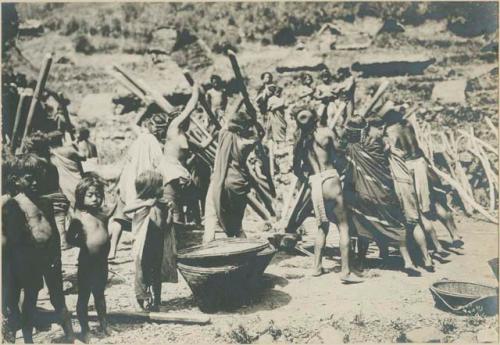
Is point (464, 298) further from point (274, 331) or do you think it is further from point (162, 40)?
point (162, 40)

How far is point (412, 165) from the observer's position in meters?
6.52

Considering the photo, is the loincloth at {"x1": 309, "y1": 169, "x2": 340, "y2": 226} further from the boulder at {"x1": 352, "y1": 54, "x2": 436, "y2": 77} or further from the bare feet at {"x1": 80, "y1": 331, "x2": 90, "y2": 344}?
the bare feet at {"x1": 80, "y1": 331, "x2": 90, "y2": 344}

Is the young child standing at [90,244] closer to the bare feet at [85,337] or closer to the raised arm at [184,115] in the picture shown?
the bare feet at [85,337]

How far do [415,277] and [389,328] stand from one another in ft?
2.38

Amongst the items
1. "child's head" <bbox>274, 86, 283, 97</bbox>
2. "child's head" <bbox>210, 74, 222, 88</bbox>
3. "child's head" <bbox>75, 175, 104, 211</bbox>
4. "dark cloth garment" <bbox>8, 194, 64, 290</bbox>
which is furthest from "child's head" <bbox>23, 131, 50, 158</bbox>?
"child's head" <bbox>274, 86, 283, 97</bbox>

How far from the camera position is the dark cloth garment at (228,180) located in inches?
243

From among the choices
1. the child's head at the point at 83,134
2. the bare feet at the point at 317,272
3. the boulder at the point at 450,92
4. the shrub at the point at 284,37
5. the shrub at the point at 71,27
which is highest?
the shrub at the point at 71,27

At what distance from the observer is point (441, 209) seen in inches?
259

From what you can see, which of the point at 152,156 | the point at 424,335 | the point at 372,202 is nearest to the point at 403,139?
the point at 372,202

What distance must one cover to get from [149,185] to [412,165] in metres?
3.02

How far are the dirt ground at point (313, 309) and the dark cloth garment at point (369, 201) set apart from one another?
390mm

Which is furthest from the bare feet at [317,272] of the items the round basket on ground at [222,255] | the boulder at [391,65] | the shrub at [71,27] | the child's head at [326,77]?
the shrub at [71,27]

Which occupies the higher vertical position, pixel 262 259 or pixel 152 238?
pixel 152 238

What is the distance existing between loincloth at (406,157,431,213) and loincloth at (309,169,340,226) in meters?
1.02
